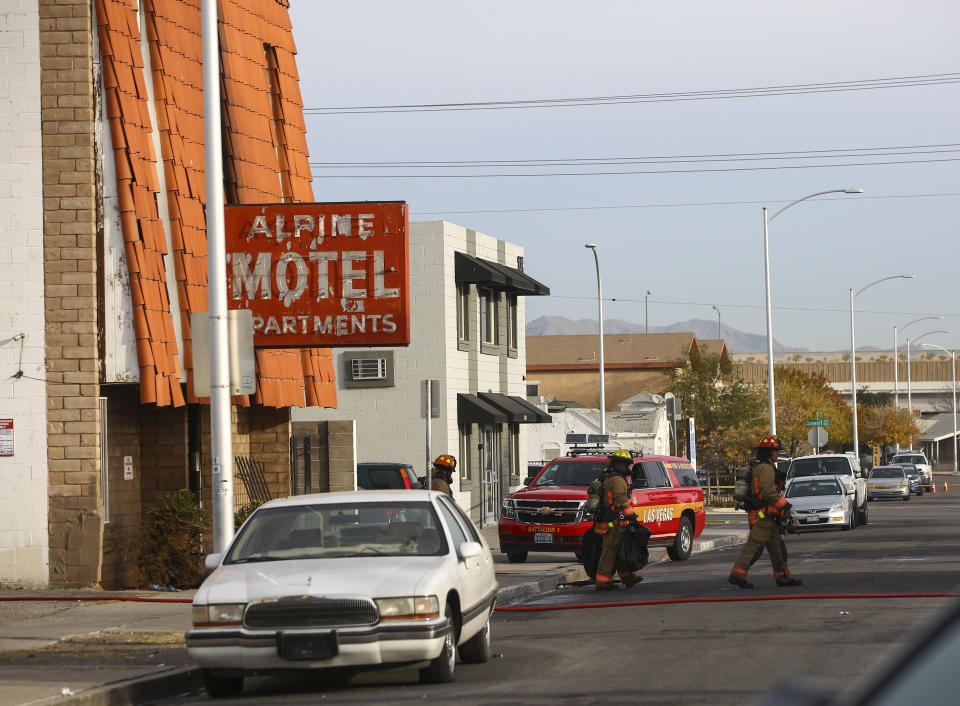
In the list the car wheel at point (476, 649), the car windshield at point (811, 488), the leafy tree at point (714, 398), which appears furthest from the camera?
the leafy tree at point (714, 398)

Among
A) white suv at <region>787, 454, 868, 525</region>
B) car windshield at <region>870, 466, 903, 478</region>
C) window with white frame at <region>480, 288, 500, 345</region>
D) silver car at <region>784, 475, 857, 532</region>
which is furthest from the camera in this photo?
car windshield at <region>870, 466, 903, 478</region>

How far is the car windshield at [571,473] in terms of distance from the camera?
2442cm

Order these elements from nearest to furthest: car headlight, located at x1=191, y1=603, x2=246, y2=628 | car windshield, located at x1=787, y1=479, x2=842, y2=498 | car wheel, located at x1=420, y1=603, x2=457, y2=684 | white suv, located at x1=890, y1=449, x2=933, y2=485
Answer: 1. car headlight, located at x1=191, y1=603, x2=246, y2=628
2. car wheel, located at x1=420, y1=603, x2=457, y2=684
3. car windshield, located at x1=787, y1=479, x2=842, y2=498
4. white suv, located at x1=890, y1=449, x2=933, y2=485

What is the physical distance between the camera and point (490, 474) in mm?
38156

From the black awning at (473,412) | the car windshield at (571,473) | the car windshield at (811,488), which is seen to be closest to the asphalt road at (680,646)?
the car windshield at (571,473)

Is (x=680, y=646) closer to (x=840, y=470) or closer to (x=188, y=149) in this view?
(x=188, y=149)

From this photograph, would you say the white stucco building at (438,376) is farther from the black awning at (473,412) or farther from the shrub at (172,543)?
the shrub at (172,543)

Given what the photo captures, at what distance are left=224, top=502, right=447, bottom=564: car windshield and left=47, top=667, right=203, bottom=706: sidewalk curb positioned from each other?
3.35 feet

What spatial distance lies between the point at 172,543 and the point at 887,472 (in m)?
46.6

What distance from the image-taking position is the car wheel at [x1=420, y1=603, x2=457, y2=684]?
10570mm

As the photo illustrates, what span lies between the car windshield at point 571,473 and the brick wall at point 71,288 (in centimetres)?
913

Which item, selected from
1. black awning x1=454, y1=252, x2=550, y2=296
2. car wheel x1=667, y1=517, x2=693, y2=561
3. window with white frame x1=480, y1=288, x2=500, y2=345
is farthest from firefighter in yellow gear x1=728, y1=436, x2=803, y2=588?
window with white frame x1=480, y1=288, x2=500, y2=345


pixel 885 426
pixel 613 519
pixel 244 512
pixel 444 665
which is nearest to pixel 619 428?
pixel 244 512

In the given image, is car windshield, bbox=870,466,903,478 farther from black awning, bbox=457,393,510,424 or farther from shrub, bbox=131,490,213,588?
shrub, bbox=131,490,213,588
